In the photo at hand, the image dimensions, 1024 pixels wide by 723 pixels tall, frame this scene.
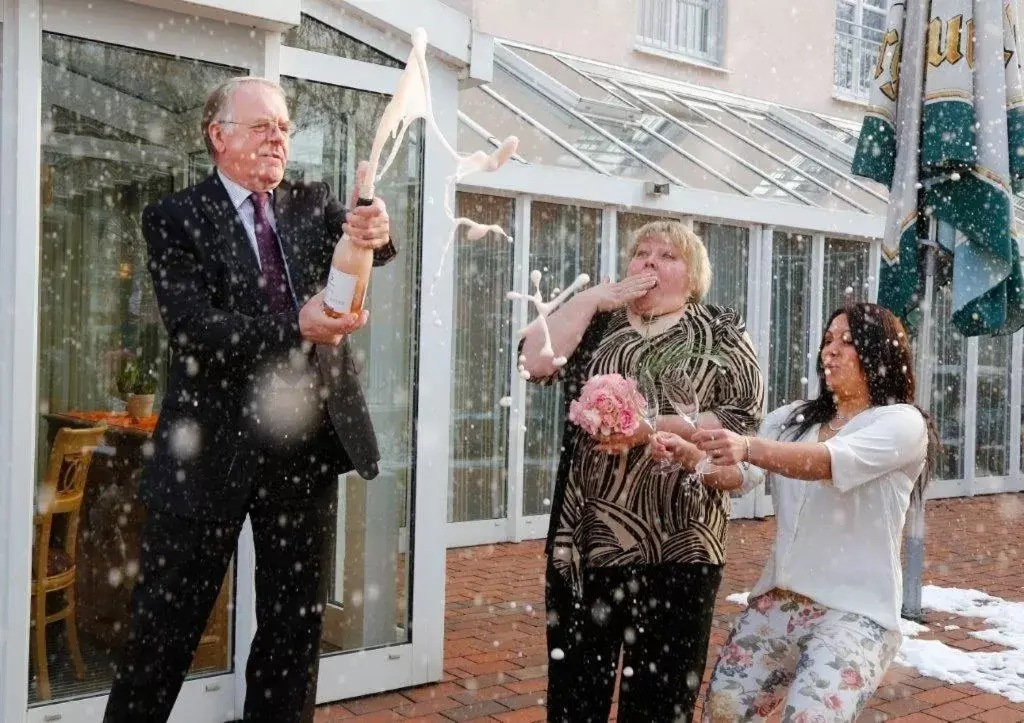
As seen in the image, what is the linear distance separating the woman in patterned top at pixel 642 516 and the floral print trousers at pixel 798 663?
0.58 feet

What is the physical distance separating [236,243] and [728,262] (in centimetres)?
725

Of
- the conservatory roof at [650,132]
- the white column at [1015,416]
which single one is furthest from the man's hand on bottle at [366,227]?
the white column at [1015,416]

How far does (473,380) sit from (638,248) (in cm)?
499

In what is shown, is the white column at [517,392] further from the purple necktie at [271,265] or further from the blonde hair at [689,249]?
the purple necktie at [271,265]

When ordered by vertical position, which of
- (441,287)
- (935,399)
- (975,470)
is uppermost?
(441,287)

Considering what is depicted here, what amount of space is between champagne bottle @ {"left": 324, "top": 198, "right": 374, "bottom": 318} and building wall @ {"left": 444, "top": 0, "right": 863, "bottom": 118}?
344 inches

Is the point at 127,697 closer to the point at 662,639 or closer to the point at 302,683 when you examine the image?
the point at 302,683

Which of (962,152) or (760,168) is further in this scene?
(760,168)

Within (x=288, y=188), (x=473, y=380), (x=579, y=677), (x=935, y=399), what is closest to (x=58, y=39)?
(x=288, y=188)

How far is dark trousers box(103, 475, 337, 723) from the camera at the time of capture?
2.61m

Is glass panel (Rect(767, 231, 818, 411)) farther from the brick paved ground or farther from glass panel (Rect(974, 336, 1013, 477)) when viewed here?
glass panel (Rect(974, 336, 1013, 477))

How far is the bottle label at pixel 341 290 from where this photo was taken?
2.35m

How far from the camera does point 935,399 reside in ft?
36.9

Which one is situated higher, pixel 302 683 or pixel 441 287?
pixel 441 287
